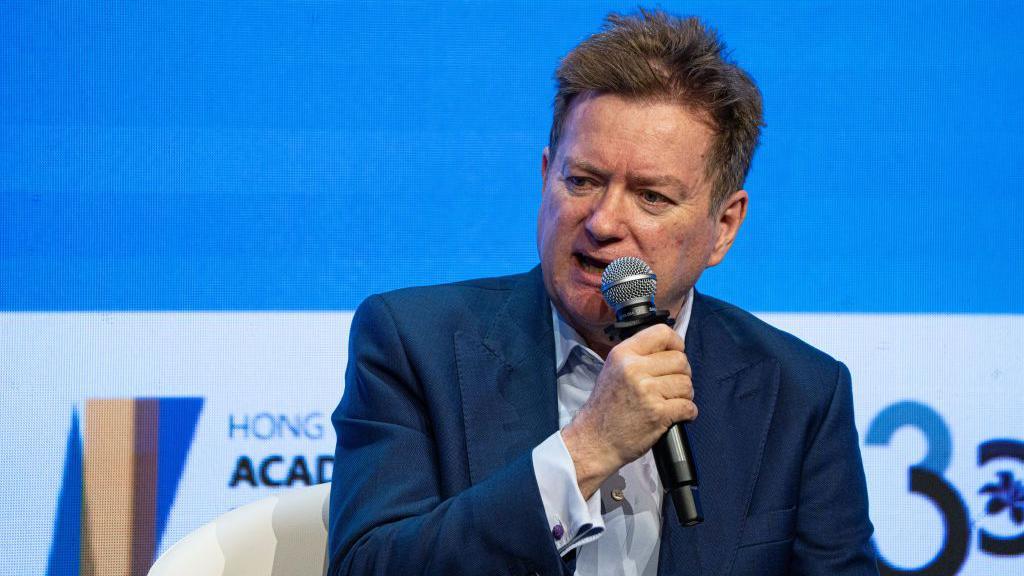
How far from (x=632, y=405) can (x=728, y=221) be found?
0.68 m

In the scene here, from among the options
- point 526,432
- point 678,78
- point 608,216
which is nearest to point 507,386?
point 526,432

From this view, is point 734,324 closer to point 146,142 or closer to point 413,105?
point 413,105

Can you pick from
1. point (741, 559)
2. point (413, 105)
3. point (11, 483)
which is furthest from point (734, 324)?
point (11, 483)

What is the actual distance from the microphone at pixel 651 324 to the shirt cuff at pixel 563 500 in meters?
0.12

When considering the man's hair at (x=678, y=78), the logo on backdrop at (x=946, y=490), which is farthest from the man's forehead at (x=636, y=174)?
the logo on backdrop at (x=946, y=490)

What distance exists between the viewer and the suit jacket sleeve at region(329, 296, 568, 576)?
1.52 meters

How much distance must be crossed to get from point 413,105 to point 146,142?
0.70m

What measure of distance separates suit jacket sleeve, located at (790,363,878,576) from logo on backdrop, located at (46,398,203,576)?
157cm

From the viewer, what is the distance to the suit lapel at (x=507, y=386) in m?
1.79

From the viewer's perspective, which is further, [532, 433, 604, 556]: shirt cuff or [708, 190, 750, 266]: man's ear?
[708, 190, 750, 266]: man's ear

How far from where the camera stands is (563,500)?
1.53m

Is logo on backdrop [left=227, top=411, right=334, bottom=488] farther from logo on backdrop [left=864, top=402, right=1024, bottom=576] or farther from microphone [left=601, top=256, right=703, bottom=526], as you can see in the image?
logo on backdrop [left=864, top=402, right=1024, bottom=576]

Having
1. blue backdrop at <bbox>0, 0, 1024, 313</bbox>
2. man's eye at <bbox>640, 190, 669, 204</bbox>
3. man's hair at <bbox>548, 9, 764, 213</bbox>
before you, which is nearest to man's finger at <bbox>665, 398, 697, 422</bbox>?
man's eye at <bbox>640, 190, 669, 204</bbox>

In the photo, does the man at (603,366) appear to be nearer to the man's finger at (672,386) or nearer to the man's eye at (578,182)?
the man's eye at (578,182)
